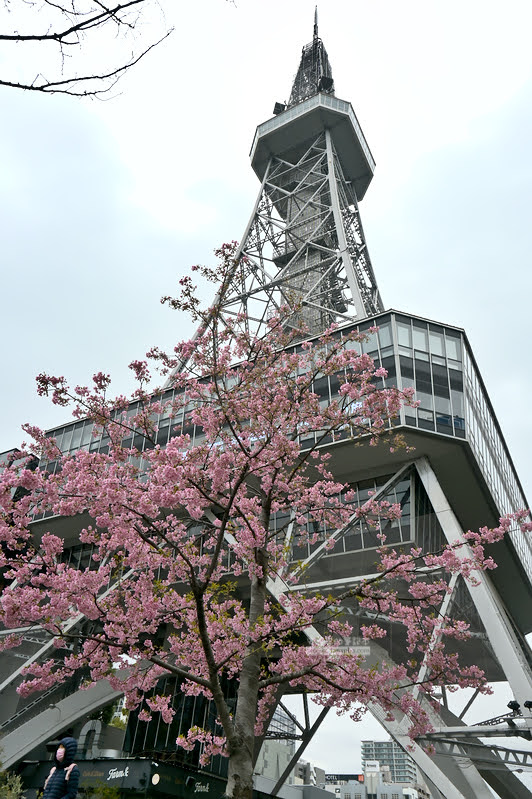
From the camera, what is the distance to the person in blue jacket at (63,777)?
354 inches

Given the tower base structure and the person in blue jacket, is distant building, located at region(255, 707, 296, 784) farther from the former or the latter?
the person in blue jacket

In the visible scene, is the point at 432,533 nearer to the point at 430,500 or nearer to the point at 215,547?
the point at 430,500

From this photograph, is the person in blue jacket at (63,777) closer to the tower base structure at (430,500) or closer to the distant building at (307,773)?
the tower base structure at (430,500)

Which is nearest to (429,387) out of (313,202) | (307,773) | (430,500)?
(430,500)

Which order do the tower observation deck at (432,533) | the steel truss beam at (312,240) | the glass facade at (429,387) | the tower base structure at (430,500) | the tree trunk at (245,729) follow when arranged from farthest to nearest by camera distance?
the steel truss beam at (312,240) → the glass facade at (429,387) → the tower base structure at (430,500) → the tower observation deck at (432,533) → the tree trunk at (245,729)

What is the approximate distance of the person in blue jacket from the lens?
8.98 m

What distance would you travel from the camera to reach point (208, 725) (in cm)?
3481

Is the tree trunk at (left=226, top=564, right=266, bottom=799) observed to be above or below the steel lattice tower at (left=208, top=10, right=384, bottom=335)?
below

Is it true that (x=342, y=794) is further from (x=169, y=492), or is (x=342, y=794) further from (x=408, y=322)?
Result: (x=169, y=492)

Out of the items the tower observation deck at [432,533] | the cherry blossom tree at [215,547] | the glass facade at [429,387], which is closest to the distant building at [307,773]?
the tower observation deck at [432,533]

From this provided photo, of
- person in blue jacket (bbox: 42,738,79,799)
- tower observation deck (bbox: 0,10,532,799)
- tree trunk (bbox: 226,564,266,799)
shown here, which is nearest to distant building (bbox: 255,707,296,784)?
tower observation deck (bbox: 0,10,532,799)

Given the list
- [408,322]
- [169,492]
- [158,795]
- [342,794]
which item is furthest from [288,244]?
[342,794]

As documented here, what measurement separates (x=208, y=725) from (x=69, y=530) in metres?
13.7

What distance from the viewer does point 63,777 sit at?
905 cm
